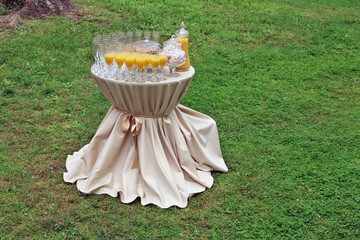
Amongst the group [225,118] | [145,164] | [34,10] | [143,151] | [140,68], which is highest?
[140,68]

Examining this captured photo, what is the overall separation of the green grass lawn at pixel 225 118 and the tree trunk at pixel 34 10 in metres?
0.26

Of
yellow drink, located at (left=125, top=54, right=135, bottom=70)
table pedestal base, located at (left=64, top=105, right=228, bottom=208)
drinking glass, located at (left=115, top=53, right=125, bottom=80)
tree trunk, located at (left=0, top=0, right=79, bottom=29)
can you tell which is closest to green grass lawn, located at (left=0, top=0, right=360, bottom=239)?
table pedestal base, located at (left=64, top=105, right=228, bottom=208)

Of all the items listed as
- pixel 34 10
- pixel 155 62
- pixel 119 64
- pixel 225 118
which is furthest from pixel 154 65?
pixel 34 10

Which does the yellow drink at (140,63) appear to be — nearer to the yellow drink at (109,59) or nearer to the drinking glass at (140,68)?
the drinking glass at (140,68)

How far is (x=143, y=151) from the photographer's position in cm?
419

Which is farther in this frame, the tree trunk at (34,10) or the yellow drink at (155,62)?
the tree trunk at (34,10)

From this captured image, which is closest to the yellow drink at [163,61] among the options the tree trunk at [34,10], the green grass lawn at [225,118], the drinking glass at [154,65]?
the drinking glass at [154,65]

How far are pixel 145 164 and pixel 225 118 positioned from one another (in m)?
1.98

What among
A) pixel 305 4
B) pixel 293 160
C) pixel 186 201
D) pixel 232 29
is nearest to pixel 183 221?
pixel 186 201

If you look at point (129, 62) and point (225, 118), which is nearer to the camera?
point (129, 62)

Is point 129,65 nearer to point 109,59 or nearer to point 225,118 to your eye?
point 109,59

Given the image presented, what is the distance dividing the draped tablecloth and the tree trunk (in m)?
4.97

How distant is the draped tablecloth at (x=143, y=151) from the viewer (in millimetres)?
4102

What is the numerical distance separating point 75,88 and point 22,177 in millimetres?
2299
